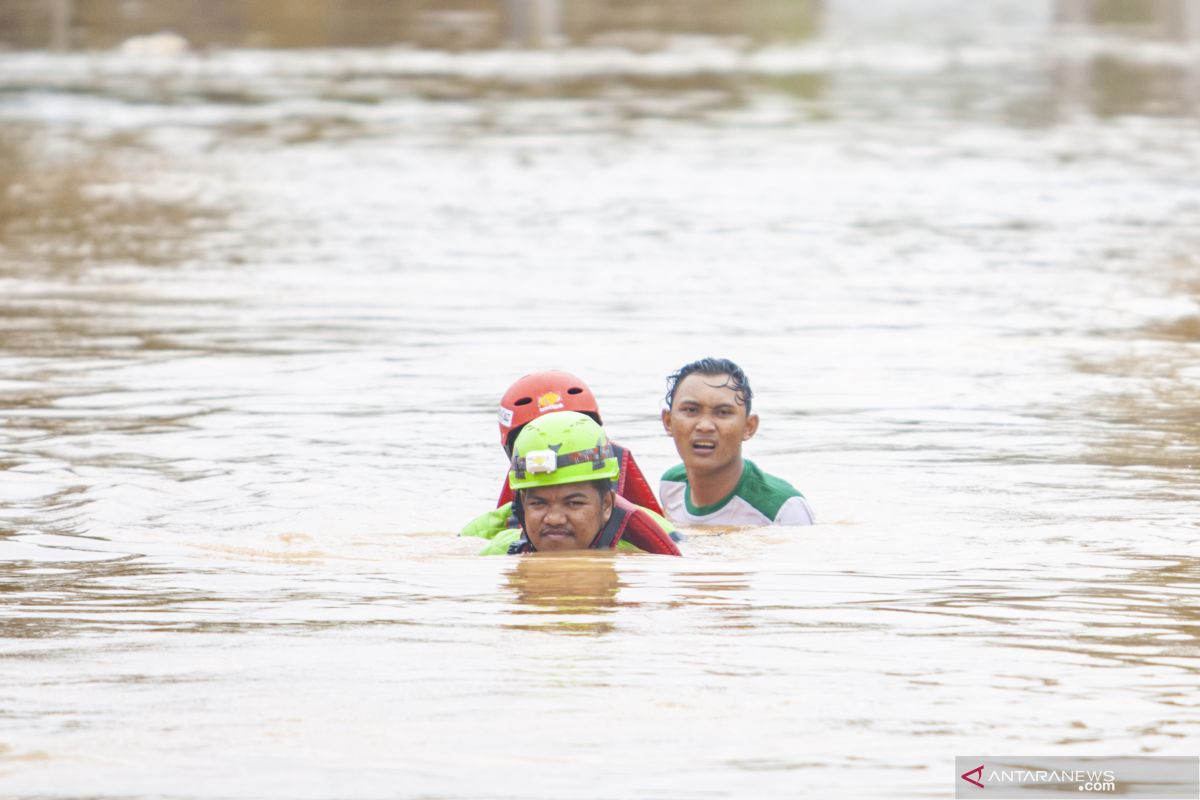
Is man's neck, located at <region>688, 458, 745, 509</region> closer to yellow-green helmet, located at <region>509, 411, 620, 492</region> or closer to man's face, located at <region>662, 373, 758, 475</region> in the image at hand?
man's face, located at <region>662, 373, 758, 475</region>

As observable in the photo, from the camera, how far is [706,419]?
9.55 m

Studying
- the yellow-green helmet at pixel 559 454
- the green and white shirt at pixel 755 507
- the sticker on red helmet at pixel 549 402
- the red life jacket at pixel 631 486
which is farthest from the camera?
the green and white shirt at pixel 755 507

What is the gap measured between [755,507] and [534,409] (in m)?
1.25

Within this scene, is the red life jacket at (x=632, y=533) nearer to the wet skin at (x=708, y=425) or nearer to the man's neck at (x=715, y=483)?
the wet skin at (x=708, y=425)

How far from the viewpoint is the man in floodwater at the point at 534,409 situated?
9312 millimetres

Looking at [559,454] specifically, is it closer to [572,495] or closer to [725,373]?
[572,495]

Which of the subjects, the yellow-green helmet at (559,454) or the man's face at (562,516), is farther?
the man's face at (562,516)

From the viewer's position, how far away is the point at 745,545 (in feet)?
30.3

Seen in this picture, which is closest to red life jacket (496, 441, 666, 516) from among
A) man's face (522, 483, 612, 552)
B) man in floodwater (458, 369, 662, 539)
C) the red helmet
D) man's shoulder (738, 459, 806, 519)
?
man in floodwater (458, 369, 662, 539)

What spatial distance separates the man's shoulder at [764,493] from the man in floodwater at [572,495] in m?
1.16

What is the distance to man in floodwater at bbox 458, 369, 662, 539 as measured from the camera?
9312 millimetres

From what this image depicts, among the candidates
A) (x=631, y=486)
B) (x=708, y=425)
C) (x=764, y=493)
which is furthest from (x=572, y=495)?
(x=764, y=493)

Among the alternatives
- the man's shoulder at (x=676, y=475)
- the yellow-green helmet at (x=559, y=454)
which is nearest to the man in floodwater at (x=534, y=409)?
the yellow-green helmet at (x=559, y=454)

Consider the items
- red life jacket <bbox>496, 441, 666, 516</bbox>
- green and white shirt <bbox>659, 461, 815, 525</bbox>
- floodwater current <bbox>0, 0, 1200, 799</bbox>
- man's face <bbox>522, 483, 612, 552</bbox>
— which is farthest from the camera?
green and white shirt <bbox>659, 461, 815, 525</bbox>
